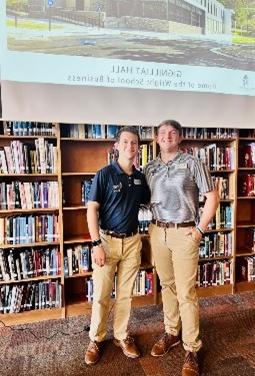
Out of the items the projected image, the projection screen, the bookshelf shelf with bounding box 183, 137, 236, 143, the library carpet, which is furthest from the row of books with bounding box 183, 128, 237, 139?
the library carpet

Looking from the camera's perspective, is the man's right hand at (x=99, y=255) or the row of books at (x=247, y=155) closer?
the man's right hand at (x=99, y=255)

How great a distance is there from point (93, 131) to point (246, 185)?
162 cm

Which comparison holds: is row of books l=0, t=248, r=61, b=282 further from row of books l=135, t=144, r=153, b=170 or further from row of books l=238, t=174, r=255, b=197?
row of books l=238, t=174, r=255, b=197

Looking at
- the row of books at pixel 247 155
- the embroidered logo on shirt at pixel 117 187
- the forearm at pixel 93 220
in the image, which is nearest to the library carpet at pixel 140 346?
the forearm at pixel 93 220

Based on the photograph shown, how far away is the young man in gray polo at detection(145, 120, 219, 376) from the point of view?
1.78 m

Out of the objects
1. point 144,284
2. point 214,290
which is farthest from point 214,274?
point 144,284

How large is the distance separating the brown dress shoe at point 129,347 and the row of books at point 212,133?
1.80 metres

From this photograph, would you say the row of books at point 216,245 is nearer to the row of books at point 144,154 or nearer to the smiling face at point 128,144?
the row of books at point 144,154

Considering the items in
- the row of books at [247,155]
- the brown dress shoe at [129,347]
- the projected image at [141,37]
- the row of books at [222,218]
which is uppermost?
the projected image at [141,37]

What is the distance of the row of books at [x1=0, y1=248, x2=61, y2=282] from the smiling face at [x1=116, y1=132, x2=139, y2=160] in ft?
3.91

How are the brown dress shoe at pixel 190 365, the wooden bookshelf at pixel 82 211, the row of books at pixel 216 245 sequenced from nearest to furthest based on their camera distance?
the brown dress shoe at pixel 190 365
the wooden bookshelf at pixel 82 211
the row of books at pixel 216 245

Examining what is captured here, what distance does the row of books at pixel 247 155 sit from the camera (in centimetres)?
288

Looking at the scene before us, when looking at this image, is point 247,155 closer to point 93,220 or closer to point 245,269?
point 245,269

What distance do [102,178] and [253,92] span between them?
5.59ft
